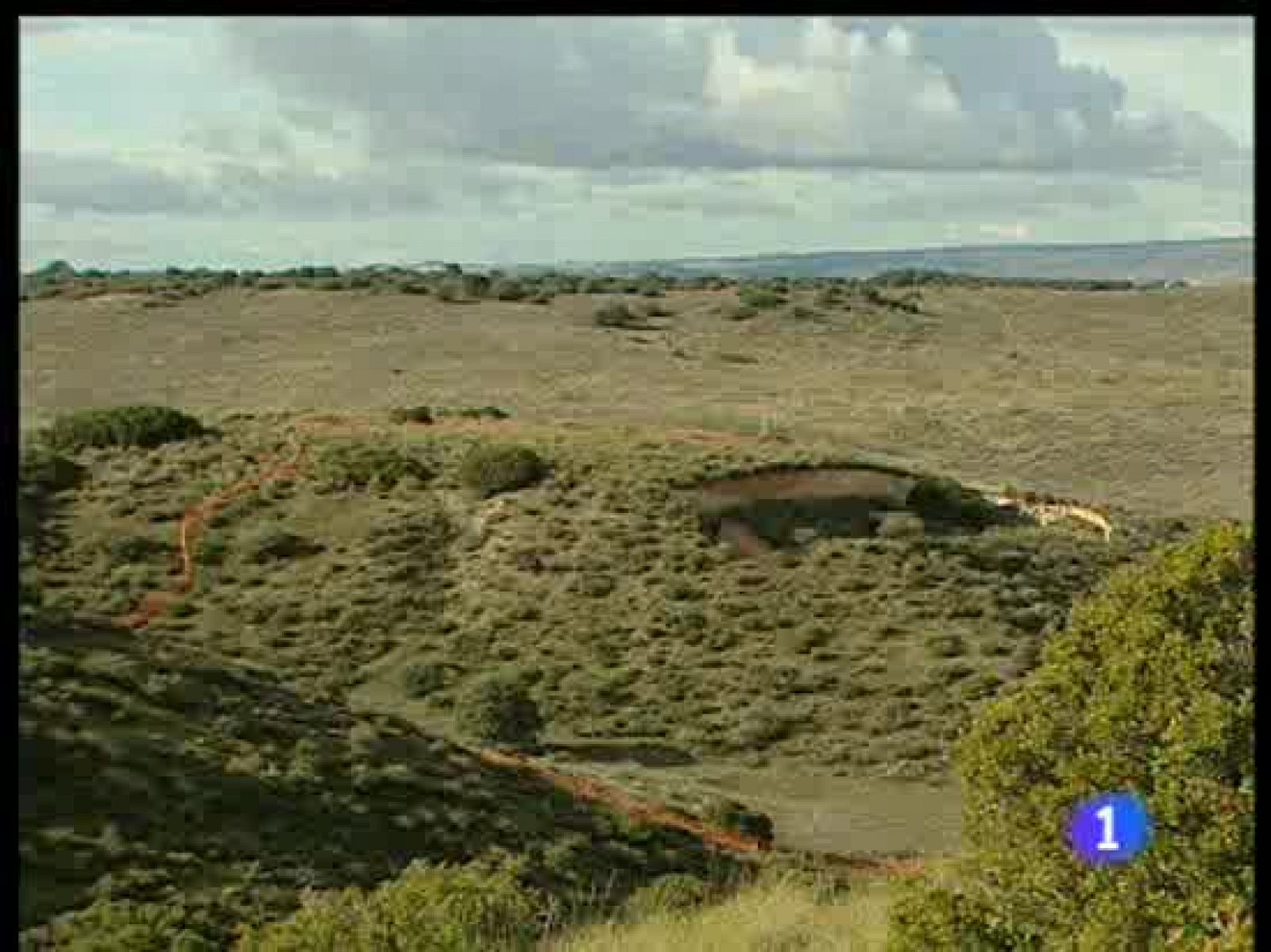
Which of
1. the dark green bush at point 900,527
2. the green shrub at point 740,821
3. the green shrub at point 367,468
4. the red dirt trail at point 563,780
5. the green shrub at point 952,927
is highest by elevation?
the green shrub at point 367,468

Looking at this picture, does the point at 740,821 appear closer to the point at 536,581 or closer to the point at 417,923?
the point at 417,923

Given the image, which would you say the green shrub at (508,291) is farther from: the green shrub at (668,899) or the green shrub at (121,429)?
the green shrub at (668,899)

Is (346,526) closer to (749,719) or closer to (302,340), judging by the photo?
(749,719)

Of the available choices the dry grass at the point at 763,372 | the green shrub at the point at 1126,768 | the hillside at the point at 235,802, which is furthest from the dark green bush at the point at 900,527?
the green shrub at the point at 1126,768

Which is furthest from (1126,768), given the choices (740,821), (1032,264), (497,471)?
(1032,264)

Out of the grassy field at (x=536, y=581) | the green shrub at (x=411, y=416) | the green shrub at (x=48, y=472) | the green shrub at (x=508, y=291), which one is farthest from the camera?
the green shrub at (x=508, y=291)

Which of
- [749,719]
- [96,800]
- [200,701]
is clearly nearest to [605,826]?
[200,701]

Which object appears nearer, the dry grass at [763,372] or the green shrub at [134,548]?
the green shrub at [134,548]
